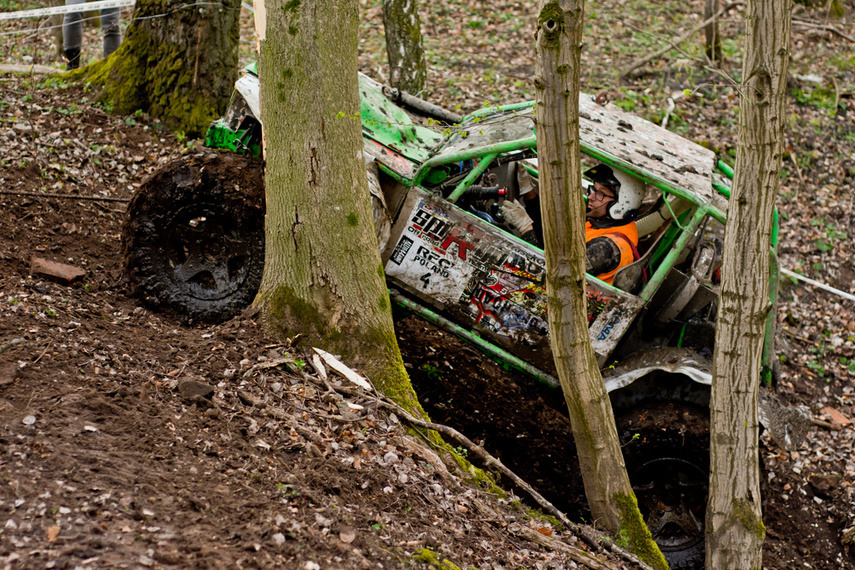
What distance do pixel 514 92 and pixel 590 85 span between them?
1336 millimetres

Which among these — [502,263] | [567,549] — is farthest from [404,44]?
[567,549]

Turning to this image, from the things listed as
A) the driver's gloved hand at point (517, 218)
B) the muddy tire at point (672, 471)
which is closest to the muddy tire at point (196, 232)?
the driver's gloved hand at point (517, 218)

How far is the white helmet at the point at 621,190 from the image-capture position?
500 centimetres

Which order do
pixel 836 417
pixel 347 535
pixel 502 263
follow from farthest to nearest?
1. pixel 836 417
2. pixel 502 263
3. pixel 347 535

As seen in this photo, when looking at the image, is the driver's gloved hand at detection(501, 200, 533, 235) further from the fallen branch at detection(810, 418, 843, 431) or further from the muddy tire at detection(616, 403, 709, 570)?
the fallen branch at detection(810, 418, 843, 431)

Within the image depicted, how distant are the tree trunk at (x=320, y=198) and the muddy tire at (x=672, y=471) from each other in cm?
162

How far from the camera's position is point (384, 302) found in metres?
4.40

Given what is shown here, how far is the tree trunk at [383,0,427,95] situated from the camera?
27.0ft

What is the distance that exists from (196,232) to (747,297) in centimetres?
366

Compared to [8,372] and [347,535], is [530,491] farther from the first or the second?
[8,372]

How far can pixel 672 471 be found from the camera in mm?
4848

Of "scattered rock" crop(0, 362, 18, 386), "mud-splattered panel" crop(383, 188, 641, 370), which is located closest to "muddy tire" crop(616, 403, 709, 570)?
"mud-splattered panel" crop(383, 188, 641, 370)

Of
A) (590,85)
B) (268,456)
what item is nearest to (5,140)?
(268,456)

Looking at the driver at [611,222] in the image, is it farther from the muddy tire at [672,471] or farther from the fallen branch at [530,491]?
the fallen branch at [530,491]
